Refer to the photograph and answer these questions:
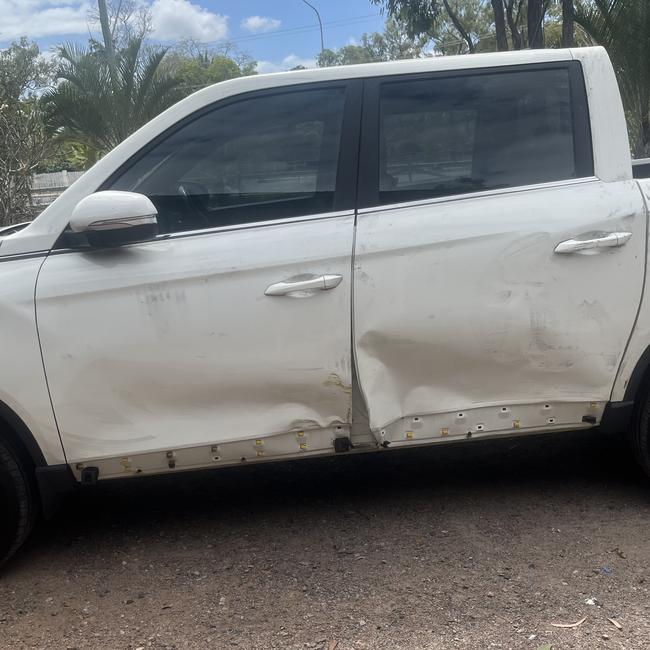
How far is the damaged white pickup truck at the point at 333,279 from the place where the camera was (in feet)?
9.03

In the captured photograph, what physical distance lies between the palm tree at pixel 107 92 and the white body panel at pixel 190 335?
978cm

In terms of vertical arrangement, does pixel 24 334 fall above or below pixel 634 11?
below

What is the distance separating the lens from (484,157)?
303 centimetres

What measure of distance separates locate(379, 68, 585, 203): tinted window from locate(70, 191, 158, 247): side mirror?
93 centimetres

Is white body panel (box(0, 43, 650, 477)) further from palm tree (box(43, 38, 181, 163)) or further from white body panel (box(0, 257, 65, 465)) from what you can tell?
palm tree (box(43, 38, 181, 163))

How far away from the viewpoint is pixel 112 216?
264cm

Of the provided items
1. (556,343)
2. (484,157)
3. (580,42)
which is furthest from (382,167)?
(580,42)

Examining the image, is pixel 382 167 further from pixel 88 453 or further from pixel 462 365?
pixel 88 453

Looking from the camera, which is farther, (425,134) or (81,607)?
(425,134)

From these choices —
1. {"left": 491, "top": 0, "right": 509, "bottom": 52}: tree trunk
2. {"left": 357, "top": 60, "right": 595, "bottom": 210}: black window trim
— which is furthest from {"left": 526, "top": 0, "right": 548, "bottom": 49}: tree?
{"left": 357, "top": 60, "right": 595, "bottom": 210}: black window trim

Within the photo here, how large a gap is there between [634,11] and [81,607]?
10.1 m

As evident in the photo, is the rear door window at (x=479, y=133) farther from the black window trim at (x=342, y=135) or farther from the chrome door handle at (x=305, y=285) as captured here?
the chrome door handle at (x=305, y=285)

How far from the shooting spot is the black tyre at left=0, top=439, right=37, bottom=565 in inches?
109

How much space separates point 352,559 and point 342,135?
1.70 m
